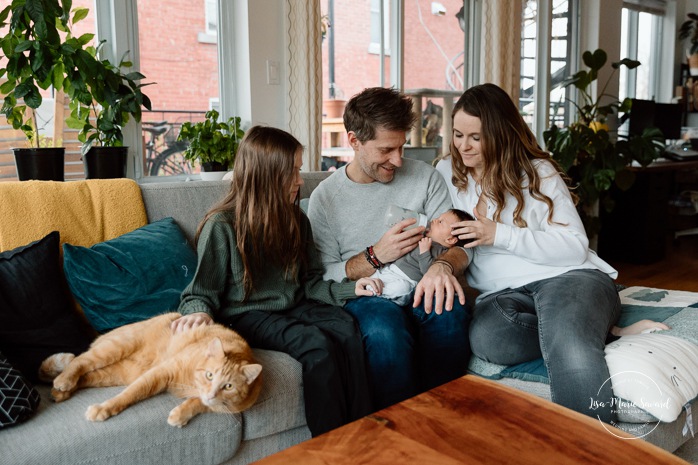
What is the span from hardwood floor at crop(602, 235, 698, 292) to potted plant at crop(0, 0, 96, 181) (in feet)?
12.0

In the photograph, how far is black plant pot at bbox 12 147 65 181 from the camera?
2.28 meters

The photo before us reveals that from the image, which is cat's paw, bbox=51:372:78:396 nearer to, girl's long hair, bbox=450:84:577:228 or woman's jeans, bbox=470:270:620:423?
woman's jeans, bbox=470:270:620:423

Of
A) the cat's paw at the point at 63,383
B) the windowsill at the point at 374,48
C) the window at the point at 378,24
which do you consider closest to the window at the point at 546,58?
the window at the point at 378,24

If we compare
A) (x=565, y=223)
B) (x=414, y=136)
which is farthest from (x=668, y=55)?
(x=565, y=223)

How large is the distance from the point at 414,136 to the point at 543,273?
264 centimetres

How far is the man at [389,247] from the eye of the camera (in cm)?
187

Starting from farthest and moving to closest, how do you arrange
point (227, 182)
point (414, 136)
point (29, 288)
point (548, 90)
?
point (548, 90) < point (414, 136) < point (227, 182) < point (29, 288)

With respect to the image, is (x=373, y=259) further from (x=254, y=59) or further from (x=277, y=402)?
(x=254, y=59)

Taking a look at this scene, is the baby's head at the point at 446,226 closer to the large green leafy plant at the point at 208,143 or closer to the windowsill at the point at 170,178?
the large green leafy plant at the point at 208,143

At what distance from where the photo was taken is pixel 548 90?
531cm

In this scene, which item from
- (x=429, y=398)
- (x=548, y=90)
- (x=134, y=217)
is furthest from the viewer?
(x=548, y=90)

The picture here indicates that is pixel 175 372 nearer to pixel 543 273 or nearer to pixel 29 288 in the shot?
pixel 29 288

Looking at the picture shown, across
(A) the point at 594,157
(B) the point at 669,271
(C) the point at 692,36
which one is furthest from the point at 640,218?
(C) the point at 692,36

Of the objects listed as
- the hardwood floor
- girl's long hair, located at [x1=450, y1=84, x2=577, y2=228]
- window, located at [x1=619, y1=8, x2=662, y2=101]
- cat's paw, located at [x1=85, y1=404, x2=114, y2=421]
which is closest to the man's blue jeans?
girl's long hair, located at [x1=450, y1=84, x2=577, y2=228]
